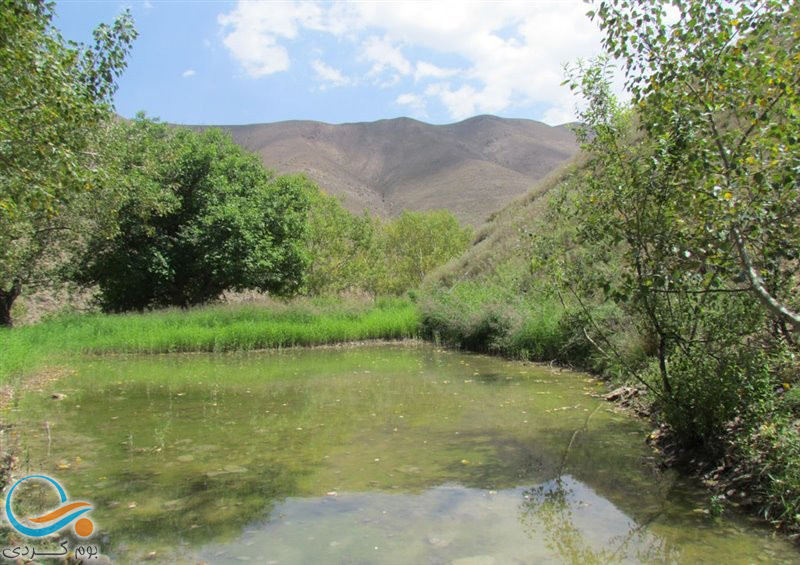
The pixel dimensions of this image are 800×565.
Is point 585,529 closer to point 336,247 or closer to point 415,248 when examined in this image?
point 336,247

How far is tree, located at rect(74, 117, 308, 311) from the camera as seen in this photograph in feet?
74.6

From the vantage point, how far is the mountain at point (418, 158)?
285ft

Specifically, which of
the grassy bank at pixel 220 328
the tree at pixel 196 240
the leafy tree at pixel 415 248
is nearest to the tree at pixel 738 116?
the grassy bank at pixel 220 328

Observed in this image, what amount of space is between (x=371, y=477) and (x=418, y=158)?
114415 mm

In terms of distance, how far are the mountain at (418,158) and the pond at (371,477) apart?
63.1 m

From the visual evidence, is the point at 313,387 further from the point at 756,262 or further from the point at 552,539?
the point at 756,262

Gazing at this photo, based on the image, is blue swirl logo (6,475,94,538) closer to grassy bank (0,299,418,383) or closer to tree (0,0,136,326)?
tree (0,0,136,326)

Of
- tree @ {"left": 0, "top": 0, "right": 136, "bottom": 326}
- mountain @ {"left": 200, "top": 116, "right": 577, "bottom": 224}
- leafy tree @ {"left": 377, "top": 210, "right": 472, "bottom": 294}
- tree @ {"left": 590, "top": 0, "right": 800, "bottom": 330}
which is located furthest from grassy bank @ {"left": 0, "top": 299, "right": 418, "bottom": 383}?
mountain @ {"left": 200, "top": 116, "right": 577, "bottom": 224}

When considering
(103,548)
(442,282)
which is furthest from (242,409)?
(442,282)

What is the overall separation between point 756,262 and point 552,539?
3117 millimetres

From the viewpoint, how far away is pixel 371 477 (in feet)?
21.1

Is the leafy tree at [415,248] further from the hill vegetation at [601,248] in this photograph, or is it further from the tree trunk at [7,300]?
the tree trunk at [7,300]

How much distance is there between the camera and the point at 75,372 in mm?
14227

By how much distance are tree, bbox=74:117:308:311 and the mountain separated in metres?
48.0
